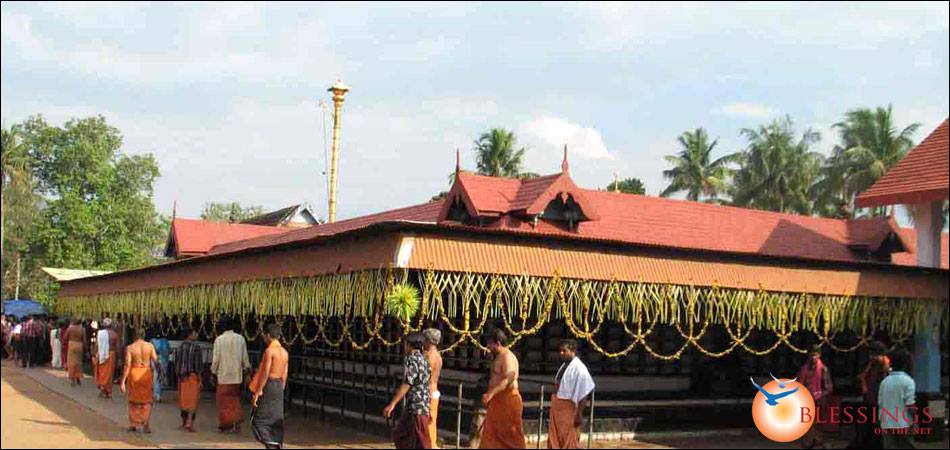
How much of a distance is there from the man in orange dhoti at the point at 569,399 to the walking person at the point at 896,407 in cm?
387

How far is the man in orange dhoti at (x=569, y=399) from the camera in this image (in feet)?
32.5

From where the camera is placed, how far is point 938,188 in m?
16.8

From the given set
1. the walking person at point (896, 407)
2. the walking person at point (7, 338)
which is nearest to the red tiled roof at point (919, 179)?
the walking person at point (896, 407)

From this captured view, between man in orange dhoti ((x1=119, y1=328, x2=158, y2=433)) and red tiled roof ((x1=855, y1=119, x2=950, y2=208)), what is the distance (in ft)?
40.8

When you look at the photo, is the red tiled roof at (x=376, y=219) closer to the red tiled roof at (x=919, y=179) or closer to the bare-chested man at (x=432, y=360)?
the bare-chested man at (x=432, y=360)

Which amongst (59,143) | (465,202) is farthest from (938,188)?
(59,143)

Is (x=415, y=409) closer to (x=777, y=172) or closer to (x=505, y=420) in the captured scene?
(x=505, y=420)

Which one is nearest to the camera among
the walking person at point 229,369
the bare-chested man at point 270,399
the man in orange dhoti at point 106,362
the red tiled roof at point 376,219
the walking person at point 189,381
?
the bare-chested man at point 270,399

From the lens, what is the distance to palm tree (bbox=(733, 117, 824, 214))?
4656 centimetres

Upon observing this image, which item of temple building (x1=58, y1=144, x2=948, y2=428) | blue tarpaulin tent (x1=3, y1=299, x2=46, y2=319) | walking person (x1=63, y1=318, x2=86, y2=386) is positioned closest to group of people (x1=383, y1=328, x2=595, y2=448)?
temple building (x1=58, y1=144, x2=948, y2=428)

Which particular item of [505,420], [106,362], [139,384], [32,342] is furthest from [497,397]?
[32,342]

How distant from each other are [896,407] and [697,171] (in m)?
40.8

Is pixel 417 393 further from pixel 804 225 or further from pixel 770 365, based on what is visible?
pixel 804 225

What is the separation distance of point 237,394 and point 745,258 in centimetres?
742
